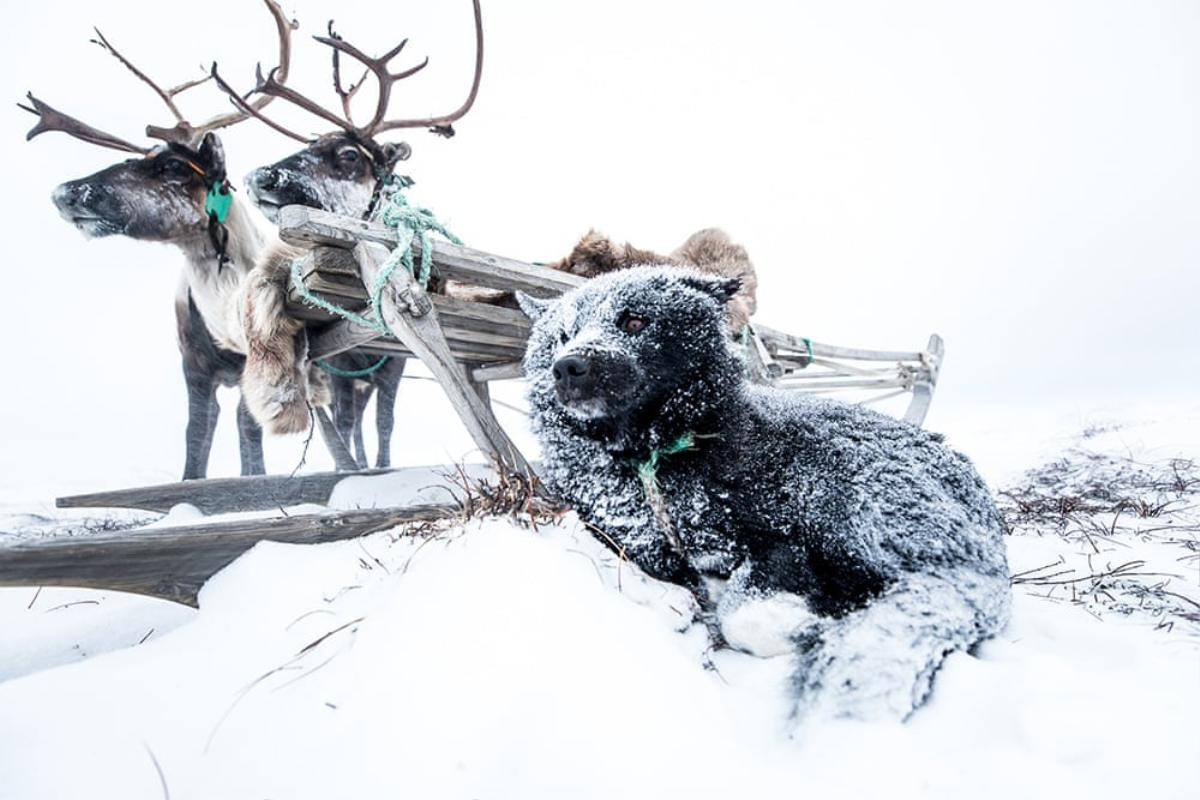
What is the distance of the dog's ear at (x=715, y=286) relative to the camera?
151cm

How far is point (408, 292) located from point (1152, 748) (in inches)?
87.3

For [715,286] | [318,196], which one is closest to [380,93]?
[318,196]

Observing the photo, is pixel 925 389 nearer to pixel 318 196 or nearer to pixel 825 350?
pixel 825 350

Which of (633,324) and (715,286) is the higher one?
(715,286)

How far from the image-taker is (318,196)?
3.32 m

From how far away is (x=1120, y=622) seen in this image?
4.51 ft

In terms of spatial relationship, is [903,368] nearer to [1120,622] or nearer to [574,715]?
[1120,622]

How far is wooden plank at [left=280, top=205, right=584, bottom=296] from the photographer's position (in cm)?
198

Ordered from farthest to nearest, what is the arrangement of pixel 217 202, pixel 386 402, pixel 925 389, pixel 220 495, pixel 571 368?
pixel 925 389 < pixel 386 402 < pixel 217 202 < pixel 220 495 < pixel 571 368

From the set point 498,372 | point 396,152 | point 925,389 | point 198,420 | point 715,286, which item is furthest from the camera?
point 925,389

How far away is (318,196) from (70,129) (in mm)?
2506

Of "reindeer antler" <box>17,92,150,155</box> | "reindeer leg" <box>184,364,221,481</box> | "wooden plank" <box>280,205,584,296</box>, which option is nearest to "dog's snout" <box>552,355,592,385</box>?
"wooden plank" <box>280,205,584,296</box>

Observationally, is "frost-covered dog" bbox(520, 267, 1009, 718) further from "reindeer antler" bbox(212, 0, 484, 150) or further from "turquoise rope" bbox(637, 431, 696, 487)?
"reindeer antler" bbox(212, 0, 484, 150)

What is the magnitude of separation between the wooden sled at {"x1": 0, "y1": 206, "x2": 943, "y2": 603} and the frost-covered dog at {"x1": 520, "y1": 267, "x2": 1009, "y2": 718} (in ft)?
1.85
